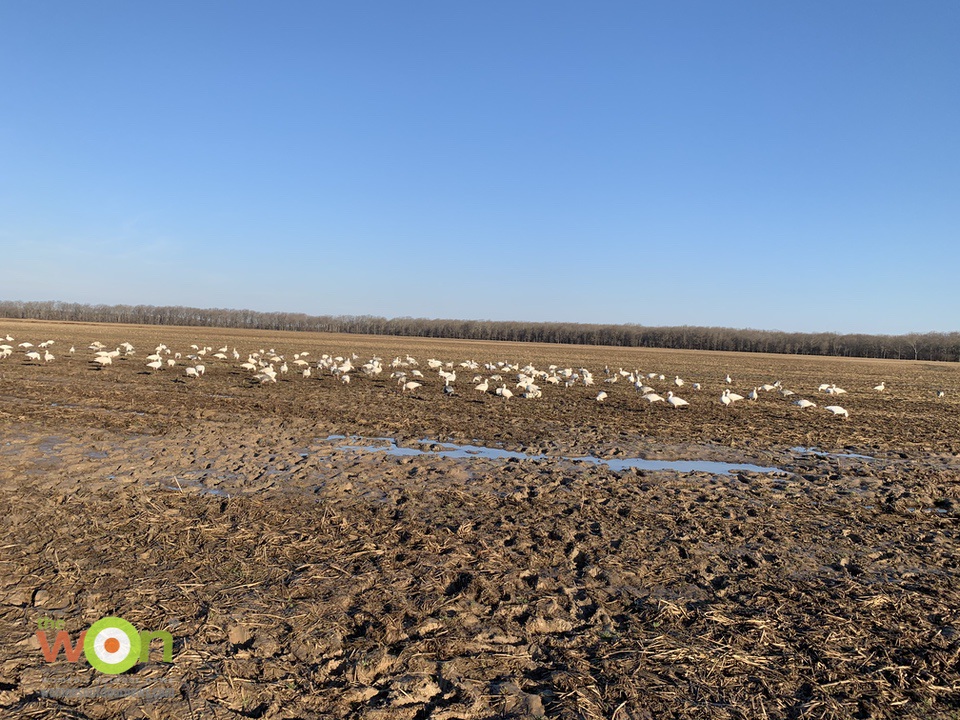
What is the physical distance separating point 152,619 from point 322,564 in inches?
60.8

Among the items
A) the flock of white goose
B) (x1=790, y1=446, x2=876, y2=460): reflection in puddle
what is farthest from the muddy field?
the flock of white goose

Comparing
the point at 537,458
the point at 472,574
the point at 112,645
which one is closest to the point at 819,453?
the point at 537,458

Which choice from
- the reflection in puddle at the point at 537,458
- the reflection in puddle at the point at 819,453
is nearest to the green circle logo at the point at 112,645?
the reflection in puddle at the point at 537,458

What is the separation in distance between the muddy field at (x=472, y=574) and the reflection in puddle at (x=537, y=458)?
11 cm

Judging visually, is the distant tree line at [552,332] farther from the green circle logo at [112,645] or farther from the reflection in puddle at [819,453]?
the green circle logo at [112,645]

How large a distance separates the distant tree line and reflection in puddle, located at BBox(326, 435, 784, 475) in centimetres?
9568

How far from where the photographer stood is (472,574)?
5.57 m

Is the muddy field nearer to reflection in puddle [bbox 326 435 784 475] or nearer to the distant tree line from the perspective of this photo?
reflection in puddle [bbox 326 435 784 475]

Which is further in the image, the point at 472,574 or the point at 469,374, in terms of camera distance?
the point at 469,374

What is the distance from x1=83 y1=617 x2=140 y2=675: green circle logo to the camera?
3.89m

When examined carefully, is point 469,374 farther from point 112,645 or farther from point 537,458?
point 112,645

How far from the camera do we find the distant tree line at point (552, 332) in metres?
94.4

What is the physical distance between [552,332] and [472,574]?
383ft

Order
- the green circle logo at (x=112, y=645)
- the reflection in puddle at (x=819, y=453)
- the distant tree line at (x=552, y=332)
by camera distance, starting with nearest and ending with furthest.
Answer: the green circle logo at (x=112, y=645)
the reflection in puddle at (x=819, y=453)
the distant tree line at (x=552, y=332)
